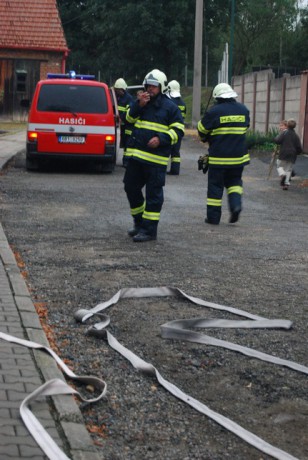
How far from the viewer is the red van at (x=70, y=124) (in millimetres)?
18906

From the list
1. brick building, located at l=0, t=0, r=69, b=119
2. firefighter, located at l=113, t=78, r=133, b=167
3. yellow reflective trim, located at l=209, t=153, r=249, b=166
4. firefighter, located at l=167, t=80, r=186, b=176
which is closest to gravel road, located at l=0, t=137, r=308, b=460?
yellow reflective trim, located at l=209, t=153, r=249, b=166

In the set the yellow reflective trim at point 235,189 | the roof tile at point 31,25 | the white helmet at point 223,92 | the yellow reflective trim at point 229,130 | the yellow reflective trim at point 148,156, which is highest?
the roof tile at point 31,25

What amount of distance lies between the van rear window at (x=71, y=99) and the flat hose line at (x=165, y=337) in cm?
1178

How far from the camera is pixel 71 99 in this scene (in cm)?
1939

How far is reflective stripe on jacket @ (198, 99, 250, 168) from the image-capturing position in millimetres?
12281

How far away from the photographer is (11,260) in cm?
880

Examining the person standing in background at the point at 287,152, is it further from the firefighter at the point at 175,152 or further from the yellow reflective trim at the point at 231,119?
the yellow reflective trim at the point at 231,119

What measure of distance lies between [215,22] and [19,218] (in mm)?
53331

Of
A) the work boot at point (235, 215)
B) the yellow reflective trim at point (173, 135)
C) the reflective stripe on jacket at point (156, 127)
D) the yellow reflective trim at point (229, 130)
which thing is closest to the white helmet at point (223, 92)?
the yellow reflective trim at point (229, 130)

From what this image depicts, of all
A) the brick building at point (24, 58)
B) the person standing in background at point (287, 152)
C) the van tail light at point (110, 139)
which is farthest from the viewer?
the brick building at point (24, 58)

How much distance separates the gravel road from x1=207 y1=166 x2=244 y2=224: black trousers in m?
0.22

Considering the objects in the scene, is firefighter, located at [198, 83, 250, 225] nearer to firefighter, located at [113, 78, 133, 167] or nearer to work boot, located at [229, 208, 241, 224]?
work boot, located at [229, 208, 241, 224]

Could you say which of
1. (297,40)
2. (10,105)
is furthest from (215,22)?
(10,105)

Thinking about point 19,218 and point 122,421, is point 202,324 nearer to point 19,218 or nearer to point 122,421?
point 122,421
